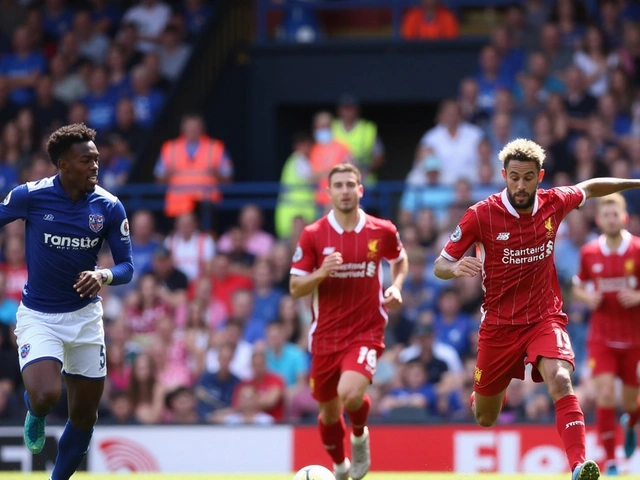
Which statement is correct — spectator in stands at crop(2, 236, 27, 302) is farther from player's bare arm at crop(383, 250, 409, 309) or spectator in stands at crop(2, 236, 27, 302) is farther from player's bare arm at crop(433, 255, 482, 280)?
player's bare arm at crop(433, 255, 482, 280)

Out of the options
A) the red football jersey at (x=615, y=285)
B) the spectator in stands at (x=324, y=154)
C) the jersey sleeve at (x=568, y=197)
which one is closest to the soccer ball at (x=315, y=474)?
the jersey sleeve at (x=568, y=197)

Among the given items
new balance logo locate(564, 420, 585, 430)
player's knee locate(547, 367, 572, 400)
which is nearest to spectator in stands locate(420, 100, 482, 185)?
player's knee locate(547, 367, 572, 400)

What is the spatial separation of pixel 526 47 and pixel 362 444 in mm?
8274

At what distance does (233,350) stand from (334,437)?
4318mm

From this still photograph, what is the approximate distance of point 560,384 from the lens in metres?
8.36

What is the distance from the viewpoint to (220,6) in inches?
744

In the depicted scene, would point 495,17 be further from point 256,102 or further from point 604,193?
point 604,193

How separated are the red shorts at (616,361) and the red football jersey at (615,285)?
66 millimetres

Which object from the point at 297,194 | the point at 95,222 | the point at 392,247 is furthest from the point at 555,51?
the point at 95,222

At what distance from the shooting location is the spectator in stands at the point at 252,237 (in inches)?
621

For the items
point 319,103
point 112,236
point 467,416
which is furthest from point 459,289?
point 112,236

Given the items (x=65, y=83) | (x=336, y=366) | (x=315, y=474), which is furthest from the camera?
(x=65, y=83)

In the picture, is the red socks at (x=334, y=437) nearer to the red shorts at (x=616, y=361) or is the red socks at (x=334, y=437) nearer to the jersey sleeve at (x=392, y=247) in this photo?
the jersey sleeve at (x=392, y=247)

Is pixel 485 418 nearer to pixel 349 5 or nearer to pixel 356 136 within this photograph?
pixel 356 136
